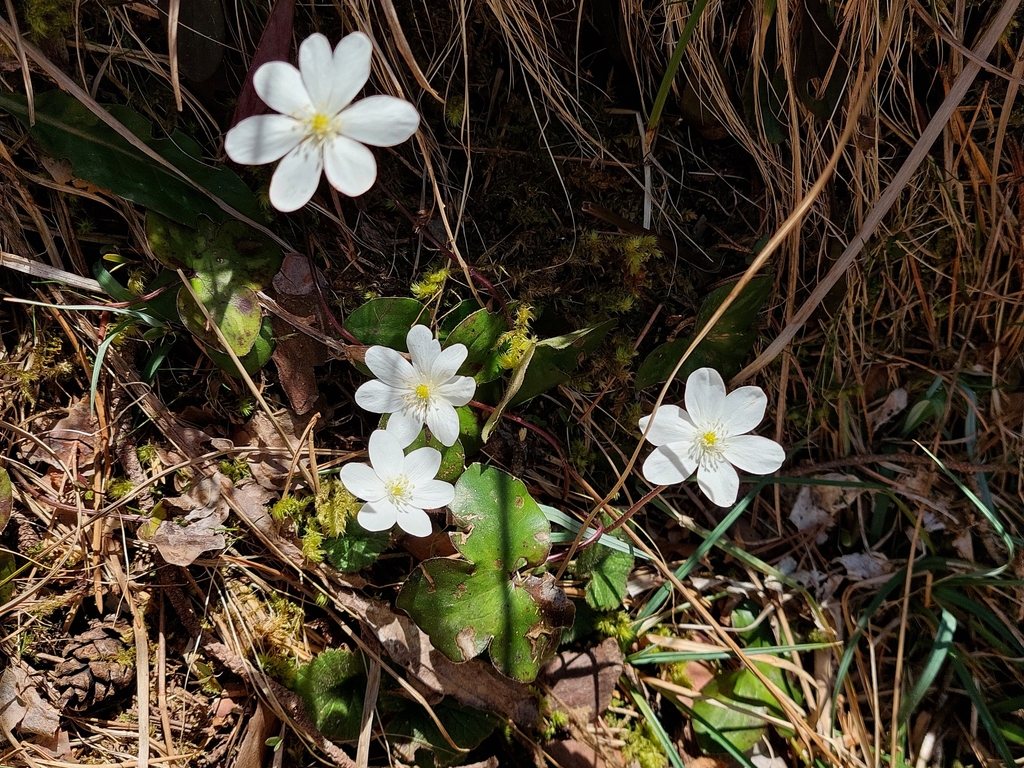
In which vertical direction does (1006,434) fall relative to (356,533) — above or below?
below

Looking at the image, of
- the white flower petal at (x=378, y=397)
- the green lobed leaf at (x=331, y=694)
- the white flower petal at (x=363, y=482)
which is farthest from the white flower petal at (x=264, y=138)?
the green lobed leaf at (x=331, y=694)

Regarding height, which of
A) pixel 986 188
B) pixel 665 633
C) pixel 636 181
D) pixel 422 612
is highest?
pixel 636 181

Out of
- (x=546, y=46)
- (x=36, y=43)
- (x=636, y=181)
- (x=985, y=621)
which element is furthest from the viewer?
(x=985, y=621)

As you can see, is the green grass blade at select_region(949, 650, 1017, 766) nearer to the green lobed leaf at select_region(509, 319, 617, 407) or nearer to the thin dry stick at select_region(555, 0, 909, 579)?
the thin dry stick at select_region(555, 0, 909, 579)

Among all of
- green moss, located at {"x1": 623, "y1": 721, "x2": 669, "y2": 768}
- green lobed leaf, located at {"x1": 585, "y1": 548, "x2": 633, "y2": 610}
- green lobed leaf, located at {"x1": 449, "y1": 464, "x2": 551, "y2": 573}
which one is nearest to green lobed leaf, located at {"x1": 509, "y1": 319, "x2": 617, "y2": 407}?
green lobed leaf, located at {"x1": 449, "y1": 464, "x2": 551, "y2": 573}

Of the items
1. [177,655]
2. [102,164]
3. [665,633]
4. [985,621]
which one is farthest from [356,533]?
[985,621]

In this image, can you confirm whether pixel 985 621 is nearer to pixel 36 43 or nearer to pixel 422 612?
pixel 422 612
